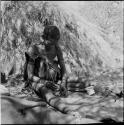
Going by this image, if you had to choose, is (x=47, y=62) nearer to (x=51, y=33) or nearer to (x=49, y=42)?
(x=49, y=42)

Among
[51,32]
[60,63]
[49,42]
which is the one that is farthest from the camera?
[60,63]

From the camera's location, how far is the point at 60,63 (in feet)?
12.2

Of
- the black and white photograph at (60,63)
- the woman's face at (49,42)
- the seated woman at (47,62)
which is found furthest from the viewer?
the woman's face at (49,42)

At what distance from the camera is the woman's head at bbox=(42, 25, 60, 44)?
341cm

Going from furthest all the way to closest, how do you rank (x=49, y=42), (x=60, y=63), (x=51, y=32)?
(x=60, y=63) → (x=49, y=42) → (x=51, y=32)

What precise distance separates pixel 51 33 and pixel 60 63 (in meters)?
0.45

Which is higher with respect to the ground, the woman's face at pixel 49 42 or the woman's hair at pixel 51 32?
the woman's hair at pixel 51 32

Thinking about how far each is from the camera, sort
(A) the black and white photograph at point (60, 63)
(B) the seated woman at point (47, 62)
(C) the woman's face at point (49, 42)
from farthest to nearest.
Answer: (C) the woman's face at point (49, 42) → (B) the seated woman at point (47, 62) → (A) the black and white photograph at point (60, 63)

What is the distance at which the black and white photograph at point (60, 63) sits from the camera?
2.04 metres

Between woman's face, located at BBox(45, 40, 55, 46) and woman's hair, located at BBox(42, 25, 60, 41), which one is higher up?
woman's hair, located at BBox(42, 25, 60, 41)

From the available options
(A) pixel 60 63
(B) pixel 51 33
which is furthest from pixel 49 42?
(A) pixel 60 63

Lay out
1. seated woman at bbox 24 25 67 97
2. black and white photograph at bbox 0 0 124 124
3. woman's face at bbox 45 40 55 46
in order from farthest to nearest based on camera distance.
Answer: woman's face at bbox 45 40 55 46, seated woman at bbox 24 25 67 97, black and white photograph at bbox 0 0 124 124

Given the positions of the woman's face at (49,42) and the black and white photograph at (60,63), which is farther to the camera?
the woman's face at (49,42)

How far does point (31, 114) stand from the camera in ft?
6.02
